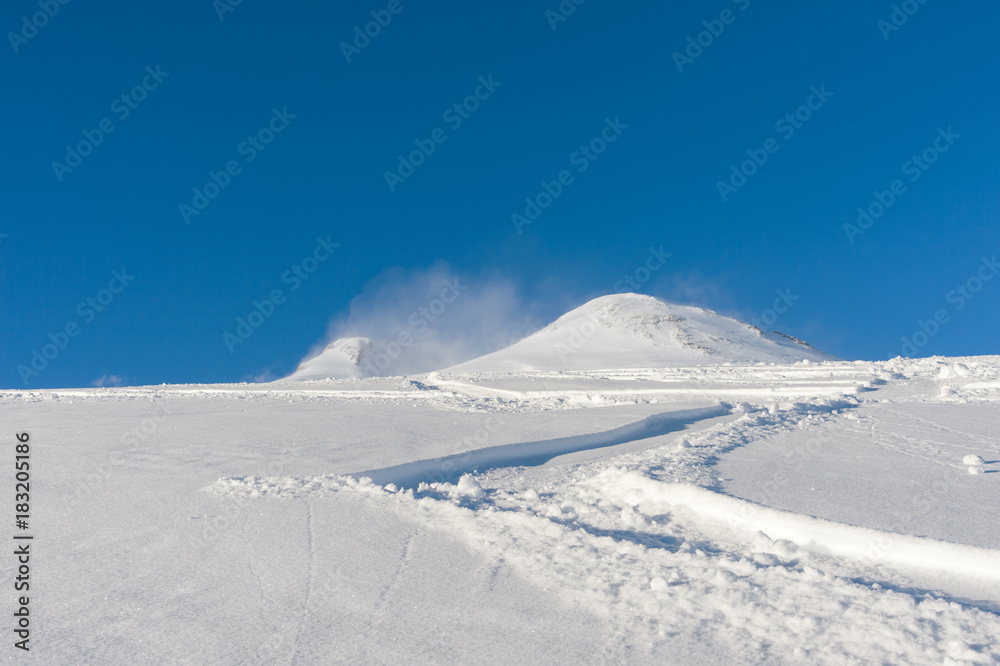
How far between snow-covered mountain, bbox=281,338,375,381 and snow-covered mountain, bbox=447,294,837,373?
72.2 feet

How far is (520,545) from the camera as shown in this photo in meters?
4.60

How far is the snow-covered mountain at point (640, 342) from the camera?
1287 inches

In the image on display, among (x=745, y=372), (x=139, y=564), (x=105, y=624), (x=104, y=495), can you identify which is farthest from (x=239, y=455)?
(x=745, y=372)

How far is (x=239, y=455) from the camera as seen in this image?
788 centimetres

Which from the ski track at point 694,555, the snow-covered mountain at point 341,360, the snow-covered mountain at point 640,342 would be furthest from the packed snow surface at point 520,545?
the snow-covered mountain at point 341,360

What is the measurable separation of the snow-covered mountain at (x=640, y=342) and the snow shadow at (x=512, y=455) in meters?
19.3

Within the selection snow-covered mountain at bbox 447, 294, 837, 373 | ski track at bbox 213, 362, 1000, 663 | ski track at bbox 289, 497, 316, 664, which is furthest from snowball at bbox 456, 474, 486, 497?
snow-covered mountain at bbox 447, 294, 837, 373

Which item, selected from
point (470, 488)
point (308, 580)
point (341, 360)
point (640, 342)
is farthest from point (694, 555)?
point (341, 360)

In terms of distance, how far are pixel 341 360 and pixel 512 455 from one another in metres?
58.3

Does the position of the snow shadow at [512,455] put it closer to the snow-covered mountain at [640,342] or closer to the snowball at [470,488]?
the snowball at [470,488]

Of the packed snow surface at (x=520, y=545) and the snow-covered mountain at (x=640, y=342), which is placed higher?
the snow-covered mountain at (x=640, y=342)

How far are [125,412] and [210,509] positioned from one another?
8933 millimetres

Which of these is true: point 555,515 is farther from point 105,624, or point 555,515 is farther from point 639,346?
point 639,346

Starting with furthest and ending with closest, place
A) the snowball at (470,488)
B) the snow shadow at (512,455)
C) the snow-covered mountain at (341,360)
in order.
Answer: the snow-covered mountain at (341,360), the snow shadow at (512,455), the snowball at (470,488)
